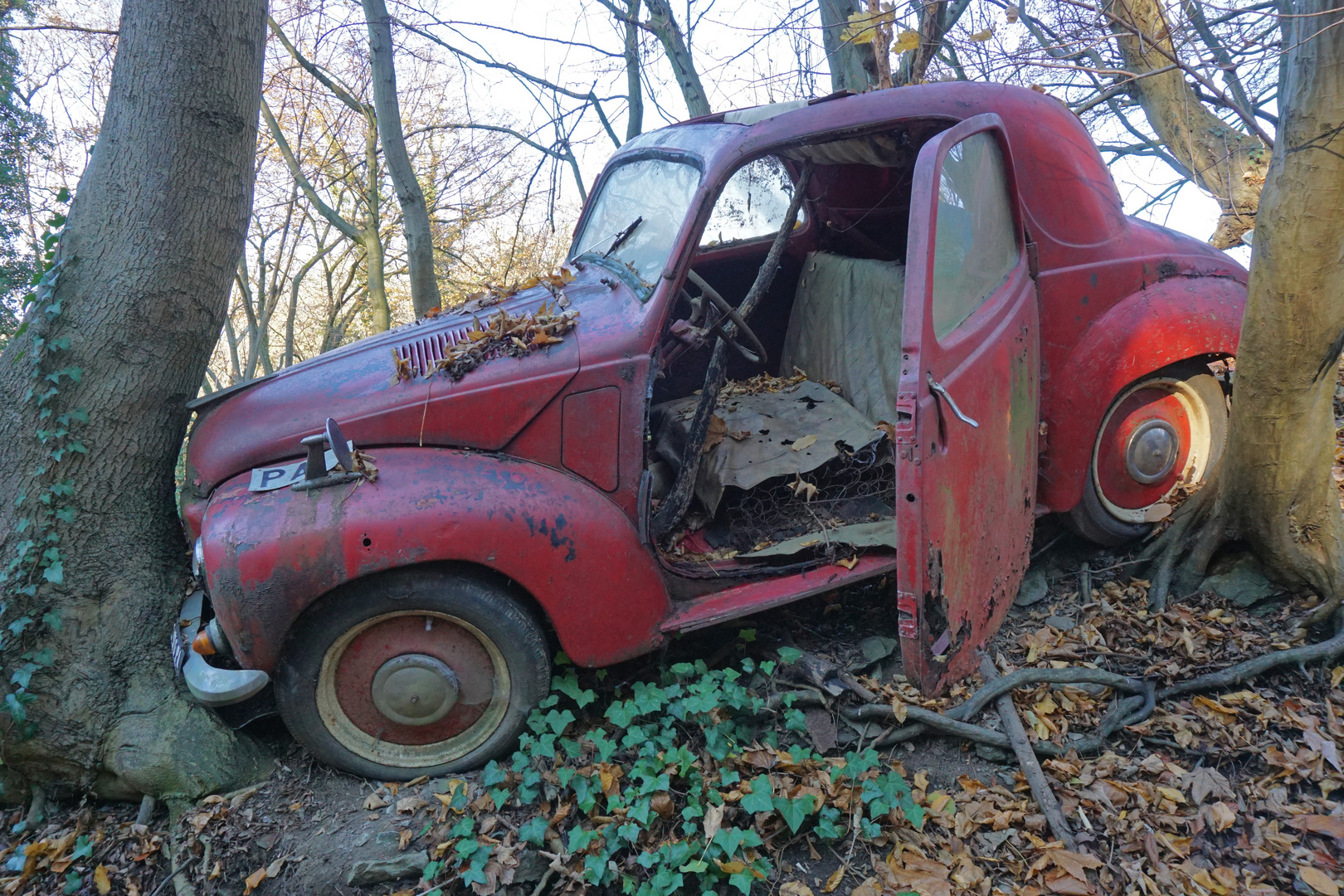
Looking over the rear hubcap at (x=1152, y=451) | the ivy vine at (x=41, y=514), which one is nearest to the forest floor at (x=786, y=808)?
the ivy vine at (x=41, y=514)

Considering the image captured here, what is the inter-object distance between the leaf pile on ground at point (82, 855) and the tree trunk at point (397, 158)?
476 centimetres

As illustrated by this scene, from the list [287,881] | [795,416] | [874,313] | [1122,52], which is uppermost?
[1122,52]

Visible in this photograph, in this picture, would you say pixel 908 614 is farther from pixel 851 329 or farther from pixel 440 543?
pixel 851 329

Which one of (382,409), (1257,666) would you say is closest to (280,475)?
(382,409)

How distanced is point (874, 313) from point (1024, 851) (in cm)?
223

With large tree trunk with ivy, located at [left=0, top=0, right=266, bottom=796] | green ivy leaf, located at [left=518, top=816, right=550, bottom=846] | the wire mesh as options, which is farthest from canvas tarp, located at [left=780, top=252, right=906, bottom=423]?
large tree trunk with ivy, located at [left=0, top=0, right=266, bottom=796]

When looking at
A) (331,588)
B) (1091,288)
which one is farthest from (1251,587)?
(331,588)

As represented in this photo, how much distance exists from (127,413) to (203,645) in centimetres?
94

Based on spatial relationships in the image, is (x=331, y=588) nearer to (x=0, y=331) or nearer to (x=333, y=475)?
(x=333, y=475)

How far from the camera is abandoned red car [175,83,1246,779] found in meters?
2.47

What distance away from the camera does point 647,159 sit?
3.61 metres

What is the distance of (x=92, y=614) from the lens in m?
2.73

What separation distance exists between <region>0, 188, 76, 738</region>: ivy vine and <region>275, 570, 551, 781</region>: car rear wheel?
32.6 inches

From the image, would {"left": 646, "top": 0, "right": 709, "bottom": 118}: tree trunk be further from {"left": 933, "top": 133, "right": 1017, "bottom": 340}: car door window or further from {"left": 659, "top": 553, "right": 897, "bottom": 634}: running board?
{"left": 659, "top": 553, "right": 897, "bottom": 634}: running board
